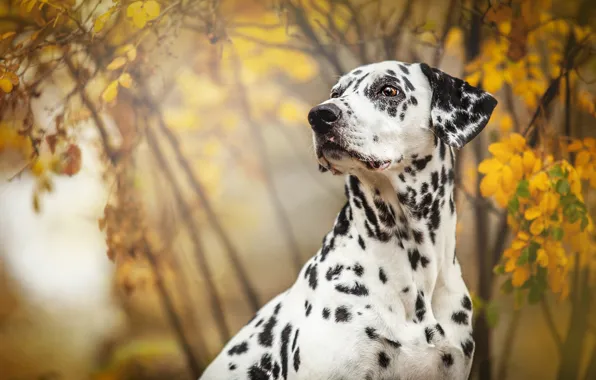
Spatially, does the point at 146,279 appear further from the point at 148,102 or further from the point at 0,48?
the point at 0,48

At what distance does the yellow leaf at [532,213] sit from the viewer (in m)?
2.95

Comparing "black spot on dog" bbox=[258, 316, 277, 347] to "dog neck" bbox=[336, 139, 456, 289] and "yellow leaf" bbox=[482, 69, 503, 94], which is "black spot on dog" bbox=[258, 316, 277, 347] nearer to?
"dog neck" bbox=[336, 139, 456, 289]

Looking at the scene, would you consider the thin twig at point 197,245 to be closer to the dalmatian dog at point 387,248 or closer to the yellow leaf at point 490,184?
the dalmatian dog at point 387,248

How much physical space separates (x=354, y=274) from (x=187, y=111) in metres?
1.85

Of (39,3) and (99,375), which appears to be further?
(99,375)

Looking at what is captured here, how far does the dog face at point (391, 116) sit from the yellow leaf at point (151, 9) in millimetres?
1205

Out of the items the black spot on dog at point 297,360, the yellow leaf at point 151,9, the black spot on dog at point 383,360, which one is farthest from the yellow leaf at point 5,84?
the black spot on dog at point 383,360

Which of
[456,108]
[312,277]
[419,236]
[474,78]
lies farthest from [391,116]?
[474,78]

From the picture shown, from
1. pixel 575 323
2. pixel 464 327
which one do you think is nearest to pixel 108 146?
pixel 464 327

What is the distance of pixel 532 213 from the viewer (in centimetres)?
296

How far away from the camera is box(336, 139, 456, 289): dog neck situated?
2.16 m

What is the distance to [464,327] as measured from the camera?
219 cm

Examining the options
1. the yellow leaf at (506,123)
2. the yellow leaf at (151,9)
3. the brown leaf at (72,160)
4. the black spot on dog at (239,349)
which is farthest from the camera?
the yellow leaf at (506,123)

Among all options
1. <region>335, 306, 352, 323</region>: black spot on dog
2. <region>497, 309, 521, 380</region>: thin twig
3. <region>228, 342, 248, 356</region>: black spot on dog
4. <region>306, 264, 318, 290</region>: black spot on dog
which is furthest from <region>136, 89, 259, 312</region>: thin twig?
<region>335, 306, 352, 323</region>: black spot on dog
